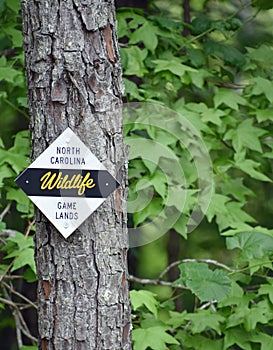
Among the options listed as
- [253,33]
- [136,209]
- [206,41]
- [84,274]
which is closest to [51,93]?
[84,274]

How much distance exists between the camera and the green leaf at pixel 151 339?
2.20 m

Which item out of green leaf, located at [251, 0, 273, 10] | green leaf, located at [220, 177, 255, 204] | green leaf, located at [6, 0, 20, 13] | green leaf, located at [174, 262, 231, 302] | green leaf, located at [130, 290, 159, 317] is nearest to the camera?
green leaf, located at [174, 262, 231, 302]

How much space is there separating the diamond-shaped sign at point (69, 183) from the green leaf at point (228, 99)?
3.88 ft

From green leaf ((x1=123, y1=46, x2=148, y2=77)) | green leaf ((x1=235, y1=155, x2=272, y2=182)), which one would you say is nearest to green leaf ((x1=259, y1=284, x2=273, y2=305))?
green leaf ((x1=235, y1=155, x2=272, y2=182))

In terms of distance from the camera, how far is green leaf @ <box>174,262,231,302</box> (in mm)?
2135

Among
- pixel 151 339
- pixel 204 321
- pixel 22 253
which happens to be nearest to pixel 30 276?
pixel 22 253

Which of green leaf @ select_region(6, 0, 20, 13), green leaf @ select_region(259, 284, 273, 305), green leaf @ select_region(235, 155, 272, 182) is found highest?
green leaf @ select_region(6, 0, 20, 13)

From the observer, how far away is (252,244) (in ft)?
7.64

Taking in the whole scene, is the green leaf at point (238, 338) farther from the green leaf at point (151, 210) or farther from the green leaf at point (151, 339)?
Result: the green leaf at point (151, 210)

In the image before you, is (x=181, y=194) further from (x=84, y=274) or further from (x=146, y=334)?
(x=84, y=274)

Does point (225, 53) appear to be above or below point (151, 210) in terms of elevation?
above

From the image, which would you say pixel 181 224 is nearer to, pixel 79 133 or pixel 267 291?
pixel 267 291

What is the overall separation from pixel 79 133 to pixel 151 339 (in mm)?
919

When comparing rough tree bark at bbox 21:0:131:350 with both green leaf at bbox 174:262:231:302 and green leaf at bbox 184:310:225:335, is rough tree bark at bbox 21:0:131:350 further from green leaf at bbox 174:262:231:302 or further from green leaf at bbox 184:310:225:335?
green leaf at bbox 184:310:225:335
